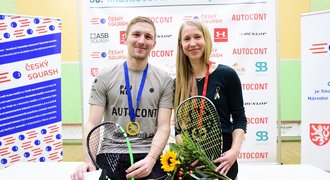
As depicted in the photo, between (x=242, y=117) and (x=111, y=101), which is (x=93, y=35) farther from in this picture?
(x=242, y=117)

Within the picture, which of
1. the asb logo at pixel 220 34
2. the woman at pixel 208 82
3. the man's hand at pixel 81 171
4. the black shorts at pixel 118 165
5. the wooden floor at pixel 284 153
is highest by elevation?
the asb logo at pixel 220 34

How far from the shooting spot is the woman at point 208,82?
6.68 ft

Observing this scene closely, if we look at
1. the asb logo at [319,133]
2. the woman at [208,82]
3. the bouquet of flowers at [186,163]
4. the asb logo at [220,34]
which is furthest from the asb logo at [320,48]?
the bouquet of flowers at [186,163]

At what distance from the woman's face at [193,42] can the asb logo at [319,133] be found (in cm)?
275

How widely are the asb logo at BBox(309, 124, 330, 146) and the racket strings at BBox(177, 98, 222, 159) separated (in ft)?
9.46

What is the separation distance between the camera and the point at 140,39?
2053 mm

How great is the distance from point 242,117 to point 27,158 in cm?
310

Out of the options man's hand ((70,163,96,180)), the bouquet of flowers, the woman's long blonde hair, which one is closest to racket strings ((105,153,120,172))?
man's hand ((70,163,96,180))

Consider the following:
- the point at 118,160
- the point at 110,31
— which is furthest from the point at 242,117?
the point at 110,31

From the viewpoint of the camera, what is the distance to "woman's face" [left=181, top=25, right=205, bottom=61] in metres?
2.03

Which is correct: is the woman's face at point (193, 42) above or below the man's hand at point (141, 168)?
above

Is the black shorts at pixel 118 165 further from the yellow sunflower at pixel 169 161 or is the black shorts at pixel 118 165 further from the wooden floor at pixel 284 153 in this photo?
the wooden floor at pixel 284 153

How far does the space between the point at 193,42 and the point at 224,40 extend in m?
2.18

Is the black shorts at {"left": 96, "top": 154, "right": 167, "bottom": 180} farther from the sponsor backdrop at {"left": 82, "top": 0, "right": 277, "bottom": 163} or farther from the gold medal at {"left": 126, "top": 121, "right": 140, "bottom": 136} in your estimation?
the sponsor backdrop at {"left": 82, "top": 0, "right": 277, "bottom": 163}
